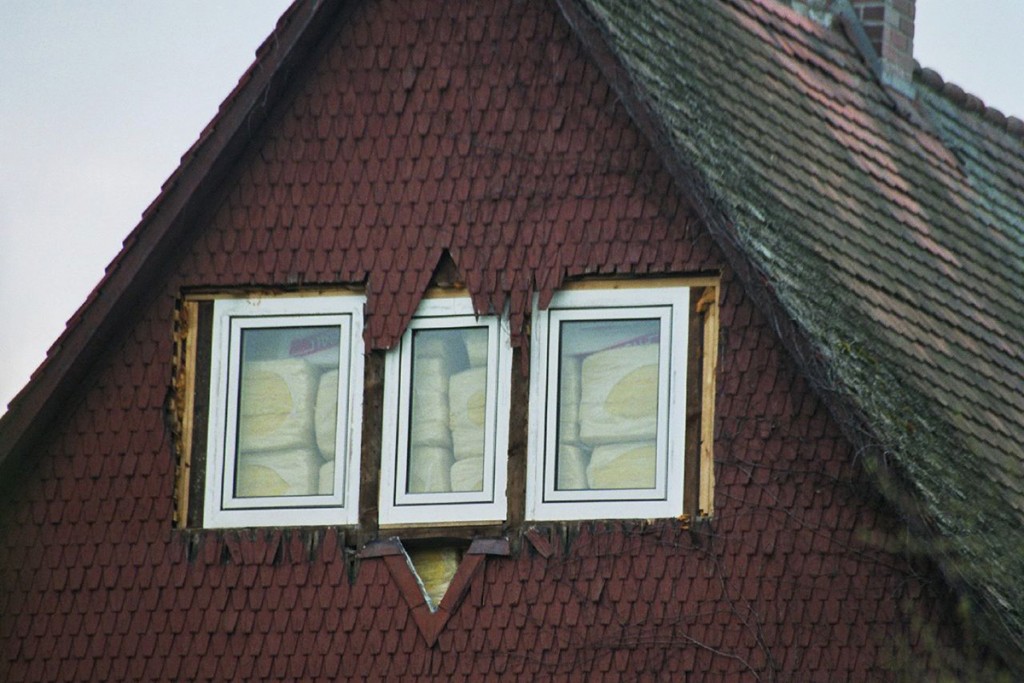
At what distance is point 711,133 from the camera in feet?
53.3

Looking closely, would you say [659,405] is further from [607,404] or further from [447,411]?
[447,411]

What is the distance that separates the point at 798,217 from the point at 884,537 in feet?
7.34

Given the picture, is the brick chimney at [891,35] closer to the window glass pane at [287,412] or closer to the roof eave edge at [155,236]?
the roof eave edge at [155,236]

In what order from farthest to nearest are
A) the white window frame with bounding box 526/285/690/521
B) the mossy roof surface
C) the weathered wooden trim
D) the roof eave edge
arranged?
the roof eave edge < the white window frame with bounding box 526/285/690/521 < the weathered wooden trim < the mossy roof surface

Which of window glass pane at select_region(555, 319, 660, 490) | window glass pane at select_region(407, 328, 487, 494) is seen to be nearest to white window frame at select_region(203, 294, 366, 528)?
window glass pane at select_region(407, 328, 487, 494)

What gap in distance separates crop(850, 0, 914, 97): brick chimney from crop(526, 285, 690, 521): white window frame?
4.76 m

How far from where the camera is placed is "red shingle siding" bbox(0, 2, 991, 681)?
15031mm

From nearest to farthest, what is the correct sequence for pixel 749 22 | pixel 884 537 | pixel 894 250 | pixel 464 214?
pixel 884 537
pixel 464 214
pixel 894 250
pixel 749 22

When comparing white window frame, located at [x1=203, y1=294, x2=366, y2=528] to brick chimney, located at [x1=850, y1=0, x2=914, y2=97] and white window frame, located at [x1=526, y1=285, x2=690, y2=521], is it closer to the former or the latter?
white window frame, located at [x1=526, y1=285, x2=690, y2=521]

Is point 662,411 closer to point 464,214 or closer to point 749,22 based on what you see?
point 464,214

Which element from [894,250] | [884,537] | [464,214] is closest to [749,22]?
[894,250]

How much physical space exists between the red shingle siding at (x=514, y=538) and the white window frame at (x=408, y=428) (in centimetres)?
14

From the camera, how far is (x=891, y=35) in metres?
20.2

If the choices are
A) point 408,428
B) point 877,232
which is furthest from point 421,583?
point 877,232
